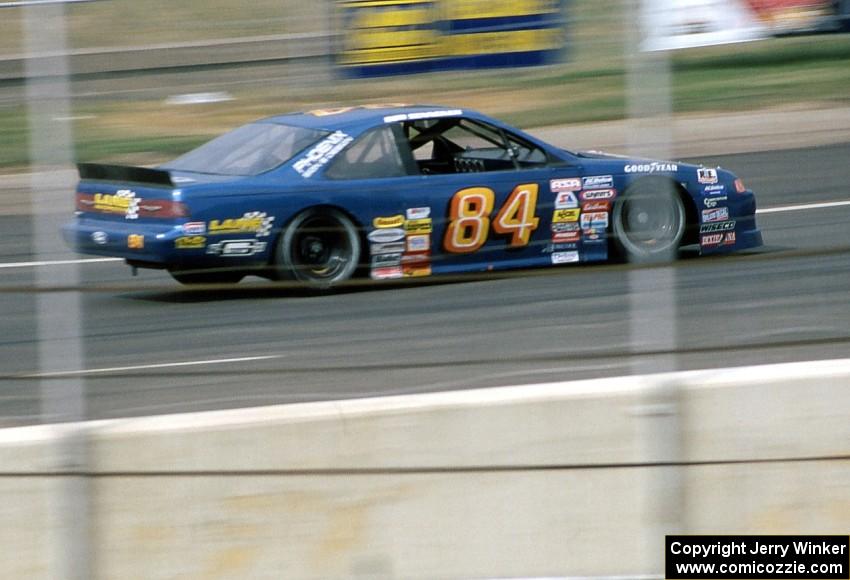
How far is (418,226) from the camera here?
7.93 meters

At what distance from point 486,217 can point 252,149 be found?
1.32 m

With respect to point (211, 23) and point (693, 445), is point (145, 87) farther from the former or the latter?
point (693, 445)

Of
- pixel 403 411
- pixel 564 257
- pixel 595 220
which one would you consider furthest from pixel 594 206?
pixel 403 411

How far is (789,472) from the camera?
13.3ft

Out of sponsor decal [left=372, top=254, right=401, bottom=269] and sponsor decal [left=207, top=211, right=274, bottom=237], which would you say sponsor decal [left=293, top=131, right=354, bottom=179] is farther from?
sponsor decal [left=372, top=254, right=401, bottom=269]

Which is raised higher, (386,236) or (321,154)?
(321,154)

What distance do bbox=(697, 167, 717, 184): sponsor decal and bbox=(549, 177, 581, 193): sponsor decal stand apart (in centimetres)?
68

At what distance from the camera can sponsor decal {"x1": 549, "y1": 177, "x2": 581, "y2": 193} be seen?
8.26 m

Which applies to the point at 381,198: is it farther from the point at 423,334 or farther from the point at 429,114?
the point at 423,334

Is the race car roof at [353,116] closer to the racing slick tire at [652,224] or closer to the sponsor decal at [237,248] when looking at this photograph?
the sponsor decal at [237,248]

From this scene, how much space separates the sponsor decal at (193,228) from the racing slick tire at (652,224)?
3.52 m

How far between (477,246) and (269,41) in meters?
3.45

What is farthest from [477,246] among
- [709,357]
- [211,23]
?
[211,23]

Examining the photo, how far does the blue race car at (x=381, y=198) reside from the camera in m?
→ 7.37
